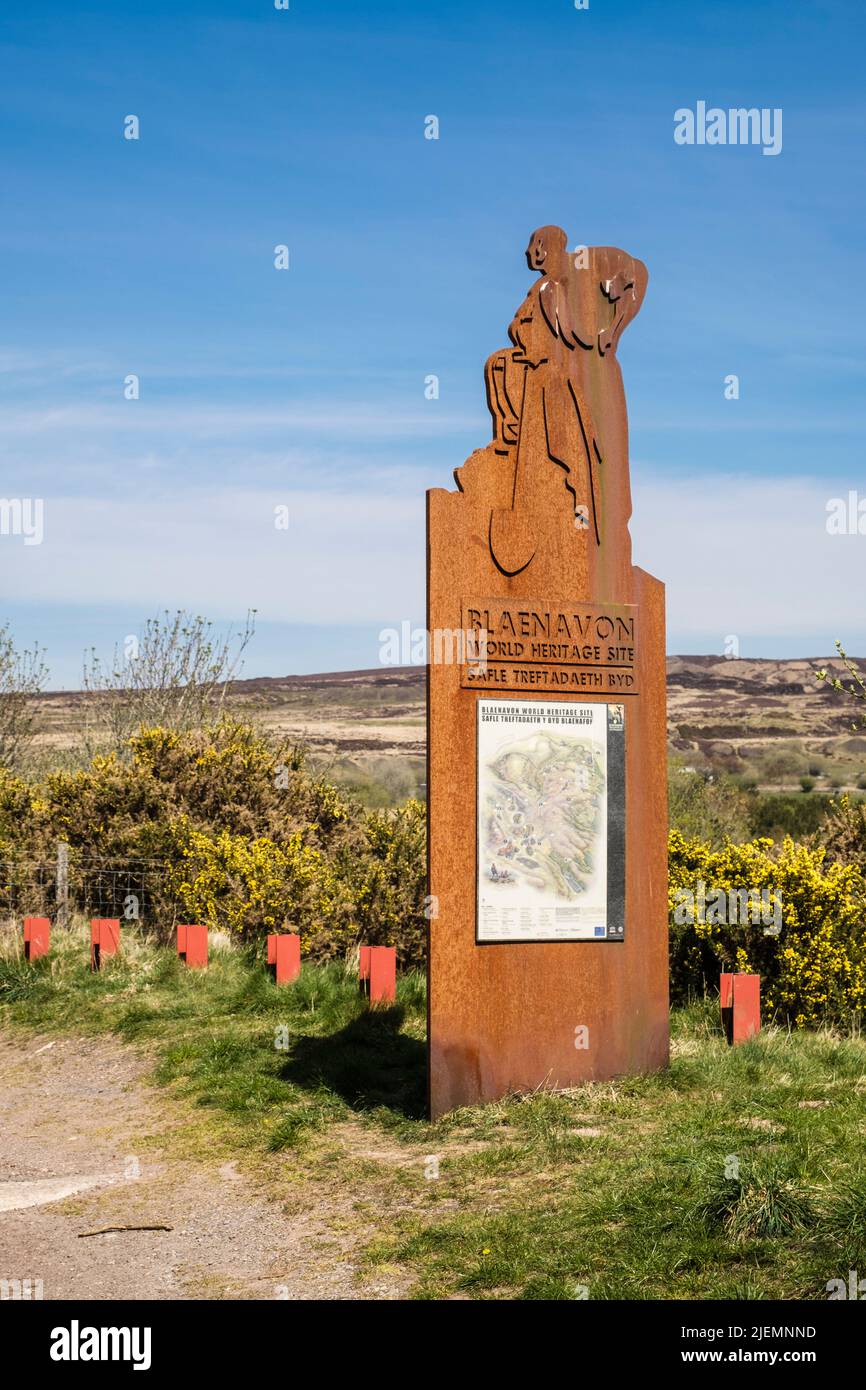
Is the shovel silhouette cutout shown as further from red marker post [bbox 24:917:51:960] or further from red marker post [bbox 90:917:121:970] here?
red marker post [bbox 24:917:51:960]

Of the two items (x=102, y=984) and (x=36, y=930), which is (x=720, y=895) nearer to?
(x=102, y=984)

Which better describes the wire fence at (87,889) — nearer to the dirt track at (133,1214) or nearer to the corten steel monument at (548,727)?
the dirt track at (133,1214)

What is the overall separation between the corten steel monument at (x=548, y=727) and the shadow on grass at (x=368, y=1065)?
0.61 meters

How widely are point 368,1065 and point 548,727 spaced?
2.36 metres

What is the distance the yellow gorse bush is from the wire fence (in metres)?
5.44

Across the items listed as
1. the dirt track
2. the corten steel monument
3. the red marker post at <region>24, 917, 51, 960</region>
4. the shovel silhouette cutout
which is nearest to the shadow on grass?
the corten steel monument

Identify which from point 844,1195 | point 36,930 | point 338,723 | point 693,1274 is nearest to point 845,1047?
point 844,1195

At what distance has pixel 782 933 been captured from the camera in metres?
9.34

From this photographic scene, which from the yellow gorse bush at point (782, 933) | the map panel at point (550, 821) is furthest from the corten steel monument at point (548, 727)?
the yellow gorse bush at point (782, 933)

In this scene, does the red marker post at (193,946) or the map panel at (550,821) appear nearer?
the map panel at (550,821)

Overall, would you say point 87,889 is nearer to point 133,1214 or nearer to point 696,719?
point 133,1214

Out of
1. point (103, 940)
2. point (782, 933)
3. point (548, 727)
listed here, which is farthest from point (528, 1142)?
point (103, 940)

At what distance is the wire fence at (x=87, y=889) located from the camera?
42.7 feet

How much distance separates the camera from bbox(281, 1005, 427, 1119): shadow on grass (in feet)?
24.4
